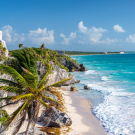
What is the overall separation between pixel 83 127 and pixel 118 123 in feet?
10.7

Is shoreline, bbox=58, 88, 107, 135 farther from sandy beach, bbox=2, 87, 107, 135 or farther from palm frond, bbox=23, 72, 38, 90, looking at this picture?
palm frond, bbox=23, 72, 38, 90

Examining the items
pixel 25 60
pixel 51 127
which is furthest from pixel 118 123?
pixel 25 60

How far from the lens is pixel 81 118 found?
13867mm

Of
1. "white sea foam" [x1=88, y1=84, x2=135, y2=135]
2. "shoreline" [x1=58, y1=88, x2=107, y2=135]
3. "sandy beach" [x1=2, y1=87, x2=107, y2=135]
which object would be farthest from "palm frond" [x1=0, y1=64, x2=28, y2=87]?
"white sea foam" [x1=88, y1=84, x2=135, y2=135]

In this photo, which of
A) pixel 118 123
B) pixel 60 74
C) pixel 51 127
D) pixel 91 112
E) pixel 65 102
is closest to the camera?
pixel 51 127

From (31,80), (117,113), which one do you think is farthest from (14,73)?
(117,113)

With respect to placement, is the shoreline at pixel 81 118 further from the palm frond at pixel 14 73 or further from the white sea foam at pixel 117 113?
the palm frond at pixel 14 73

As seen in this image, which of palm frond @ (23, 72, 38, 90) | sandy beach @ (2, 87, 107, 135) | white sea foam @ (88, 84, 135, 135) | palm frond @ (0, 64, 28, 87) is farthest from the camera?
white sea foam @ (88, 84, 135, 135)

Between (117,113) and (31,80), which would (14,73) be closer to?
(31,80)

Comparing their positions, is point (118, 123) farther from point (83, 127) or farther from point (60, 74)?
point (60, 74)

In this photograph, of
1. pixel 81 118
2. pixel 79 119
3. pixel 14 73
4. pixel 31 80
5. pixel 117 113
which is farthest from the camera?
pixel 117 113

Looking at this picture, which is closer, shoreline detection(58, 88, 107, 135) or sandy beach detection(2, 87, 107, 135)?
sandy beach detection(2, 87, 107, 135)

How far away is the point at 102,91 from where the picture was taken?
2314 cm

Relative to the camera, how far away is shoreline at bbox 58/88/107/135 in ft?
37.9
